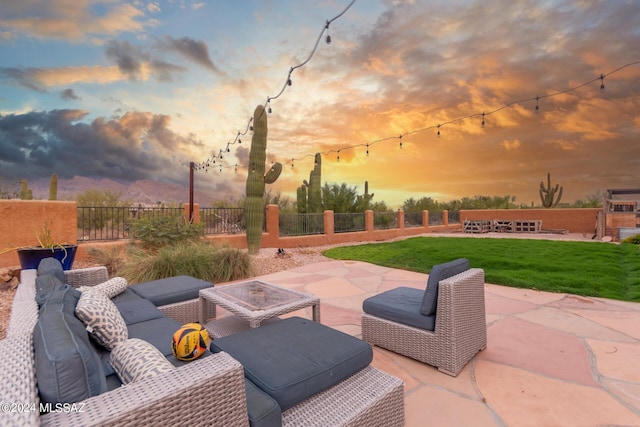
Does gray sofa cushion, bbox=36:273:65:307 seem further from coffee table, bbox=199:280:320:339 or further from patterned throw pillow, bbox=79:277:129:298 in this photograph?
coffee table, bbox=199:280:320:339

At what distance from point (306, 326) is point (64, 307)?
138 cm

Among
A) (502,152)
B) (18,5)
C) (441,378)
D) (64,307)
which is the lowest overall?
(441,378)

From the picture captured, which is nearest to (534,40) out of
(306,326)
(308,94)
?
(308,94)

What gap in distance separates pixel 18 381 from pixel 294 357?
1.12m

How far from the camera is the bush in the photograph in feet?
16.0

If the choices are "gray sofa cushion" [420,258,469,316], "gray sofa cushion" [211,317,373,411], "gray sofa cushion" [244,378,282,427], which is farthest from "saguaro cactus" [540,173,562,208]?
"gray sofa cushion" [244,378,282,427]

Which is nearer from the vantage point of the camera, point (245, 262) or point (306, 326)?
point (306, 326)

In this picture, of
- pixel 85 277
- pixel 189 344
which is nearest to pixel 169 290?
pixel 85 277

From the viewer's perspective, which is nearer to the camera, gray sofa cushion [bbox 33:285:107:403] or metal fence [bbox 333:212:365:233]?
gray sofa cushion [bbox 33:285:107:403]

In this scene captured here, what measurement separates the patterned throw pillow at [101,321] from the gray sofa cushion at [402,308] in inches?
76.5

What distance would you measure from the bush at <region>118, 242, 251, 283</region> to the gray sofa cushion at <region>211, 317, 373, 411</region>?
357cm

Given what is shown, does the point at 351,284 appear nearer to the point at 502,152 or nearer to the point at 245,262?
the point at 245,262

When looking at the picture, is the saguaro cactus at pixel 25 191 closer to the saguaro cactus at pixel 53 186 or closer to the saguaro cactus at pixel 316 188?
the saguaro cactus at pixel 53 186

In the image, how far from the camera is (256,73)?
8.34 metres
